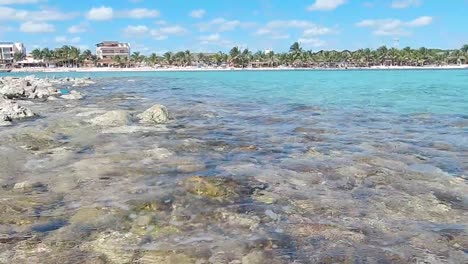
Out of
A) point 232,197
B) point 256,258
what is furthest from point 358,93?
point 256,258

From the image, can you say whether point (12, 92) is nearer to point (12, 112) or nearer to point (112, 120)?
point (12, 112)

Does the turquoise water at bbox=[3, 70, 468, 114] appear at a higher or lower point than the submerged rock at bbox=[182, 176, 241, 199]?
lower

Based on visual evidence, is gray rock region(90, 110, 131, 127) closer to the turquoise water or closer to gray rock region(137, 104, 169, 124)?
gray rock region(137, 104, 169, 124)

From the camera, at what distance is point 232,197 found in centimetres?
914

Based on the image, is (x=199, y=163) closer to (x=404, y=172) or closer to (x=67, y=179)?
(x=67, y=179)

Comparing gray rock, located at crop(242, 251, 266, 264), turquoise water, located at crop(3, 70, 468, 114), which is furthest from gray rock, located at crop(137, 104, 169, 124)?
gray rock, located at crop(242, 251, 266, 264)

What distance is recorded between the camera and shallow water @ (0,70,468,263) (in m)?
6.69

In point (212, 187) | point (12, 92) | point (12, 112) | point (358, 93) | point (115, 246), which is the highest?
point (12, 92)

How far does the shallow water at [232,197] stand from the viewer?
6691 millimetres

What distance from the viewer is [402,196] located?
9.30m

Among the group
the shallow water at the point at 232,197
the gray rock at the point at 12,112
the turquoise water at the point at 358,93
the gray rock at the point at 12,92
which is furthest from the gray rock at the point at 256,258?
the gray rock at the point at 12,92

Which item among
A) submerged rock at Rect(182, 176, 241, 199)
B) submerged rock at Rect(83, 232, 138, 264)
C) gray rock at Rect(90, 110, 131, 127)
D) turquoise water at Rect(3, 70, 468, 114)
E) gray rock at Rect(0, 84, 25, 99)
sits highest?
gray rock at Rect(0, 84, 25, 99)

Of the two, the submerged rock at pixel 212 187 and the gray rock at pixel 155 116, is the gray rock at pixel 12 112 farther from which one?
the submerged rock at pixel 212 187

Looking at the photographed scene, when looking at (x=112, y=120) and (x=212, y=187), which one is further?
(x=112, y=120)
